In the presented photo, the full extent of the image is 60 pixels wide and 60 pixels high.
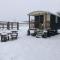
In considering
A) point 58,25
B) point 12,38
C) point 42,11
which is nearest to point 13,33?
point 12,38

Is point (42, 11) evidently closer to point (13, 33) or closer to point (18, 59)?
point (13, 33)

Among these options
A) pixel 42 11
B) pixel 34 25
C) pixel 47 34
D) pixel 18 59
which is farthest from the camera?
pixel 34 25

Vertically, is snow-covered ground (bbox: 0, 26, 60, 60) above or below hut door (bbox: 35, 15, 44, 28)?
below

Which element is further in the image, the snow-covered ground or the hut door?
the hut door

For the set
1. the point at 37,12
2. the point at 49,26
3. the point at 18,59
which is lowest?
the point at 18,59

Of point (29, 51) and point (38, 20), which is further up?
point (38, 20)

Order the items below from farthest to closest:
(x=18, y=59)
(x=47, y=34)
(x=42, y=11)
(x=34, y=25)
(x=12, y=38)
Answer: (x=34, y=25), (x=42, y=11), (x=47, y=34), (x=12, y=38), (x=18, y=59)

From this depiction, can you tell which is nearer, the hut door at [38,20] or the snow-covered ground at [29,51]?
the snow-covered ground at [29,51]

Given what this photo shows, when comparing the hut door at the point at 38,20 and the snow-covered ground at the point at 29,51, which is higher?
the hut door at the point at 38,20

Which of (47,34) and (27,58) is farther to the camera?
(47,34)

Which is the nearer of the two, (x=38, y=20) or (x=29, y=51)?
(x=29, y=51)

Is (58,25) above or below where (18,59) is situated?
above

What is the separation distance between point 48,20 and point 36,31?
80.0 inches

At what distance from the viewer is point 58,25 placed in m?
19.1
